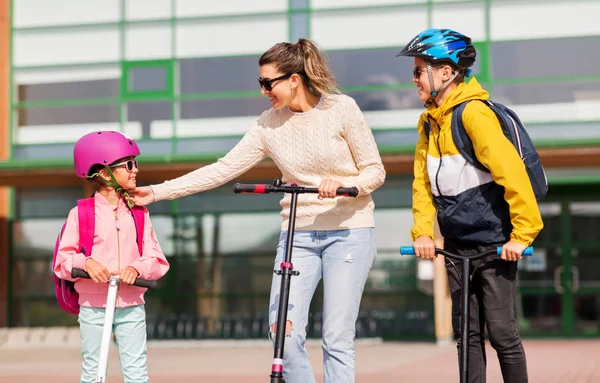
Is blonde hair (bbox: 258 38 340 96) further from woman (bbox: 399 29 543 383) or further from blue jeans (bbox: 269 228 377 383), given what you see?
blue jeans (bbox: 269 228 377 383)

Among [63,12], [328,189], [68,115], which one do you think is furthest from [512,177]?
[63,12]

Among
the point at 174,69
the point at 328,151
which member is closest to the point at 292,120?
the point at 328,151

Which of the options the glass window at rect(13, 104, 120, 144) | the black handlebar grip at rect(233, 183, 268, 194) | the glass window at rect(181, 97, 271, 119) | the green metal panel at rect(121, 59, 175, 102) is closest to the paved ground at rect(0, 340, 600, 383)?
the glass window at rect(13, 104, 120, 144)

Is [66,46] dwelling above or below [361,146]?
above

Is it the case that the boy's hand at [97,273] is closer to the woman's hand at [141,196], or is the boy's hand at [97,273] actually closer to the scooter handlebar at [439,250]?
the woman's hand at [141,196]

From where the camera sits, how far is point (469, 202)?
4922 millimetres

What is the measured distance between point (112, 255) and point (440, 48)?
6.01ft

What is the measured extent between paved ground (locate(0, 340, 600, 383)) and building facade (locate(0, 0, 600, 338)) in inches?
45.7

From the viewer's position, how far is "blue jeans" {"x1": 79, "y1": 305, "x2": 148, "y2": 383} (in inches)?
202

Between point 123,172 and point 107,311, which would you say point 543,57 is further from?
point 107,311

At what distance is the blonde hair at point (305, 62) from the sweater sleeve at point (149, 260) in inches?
39.1

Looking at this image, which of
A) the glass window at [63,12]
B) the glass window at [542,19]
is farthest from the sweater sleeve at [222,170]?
the glass window at [63,12]

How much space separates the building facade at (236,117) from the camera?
19.3m

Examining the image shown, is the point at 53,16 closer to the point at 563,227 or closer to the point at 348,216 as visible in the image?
the point at 563,227
